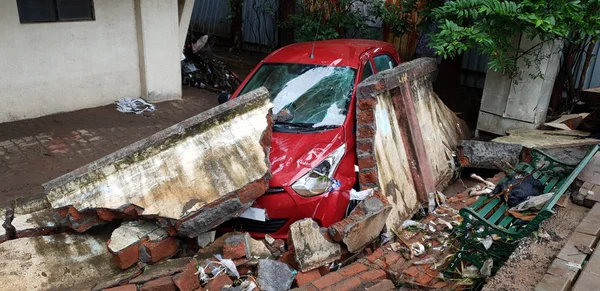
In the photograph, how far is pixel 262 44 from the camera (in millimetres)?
13031

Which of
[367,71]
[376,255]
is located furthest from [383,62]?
[376,255]

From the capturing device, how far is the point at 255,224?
4.20 m

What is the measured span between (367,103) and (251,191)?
1.48m

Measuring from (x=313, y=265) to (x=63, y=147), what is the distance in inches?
179

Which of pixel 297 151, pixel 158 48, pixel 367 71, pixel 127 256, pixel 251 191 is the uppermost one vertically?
pixel 367 71

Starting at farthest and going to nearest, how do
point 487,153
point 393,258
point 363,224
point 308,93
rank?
point 487,153 → point 308,93 → point 393,258 → point 363,224

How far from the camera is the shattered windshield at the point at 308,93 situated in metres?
4.77

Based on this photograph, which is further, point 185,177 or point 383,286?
point 185,177

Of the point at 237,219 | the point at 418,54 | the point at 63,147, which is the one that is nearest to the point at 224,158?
the point at 237,219

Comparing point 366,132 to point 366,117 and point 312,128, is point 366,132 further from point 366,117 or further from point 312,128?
point 312,128

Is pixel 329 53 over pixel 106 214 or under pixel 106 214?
over

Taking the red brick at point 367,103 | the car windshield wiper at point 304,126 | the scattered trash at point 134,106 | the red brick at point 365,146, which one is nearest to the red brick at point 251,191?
the car windshield wiper at point 304,126

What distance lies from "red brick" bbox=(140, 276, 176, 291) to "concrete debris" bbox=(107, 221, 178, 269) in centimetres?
31

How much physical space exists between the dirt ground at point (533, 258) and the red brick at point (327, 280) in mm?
1134
